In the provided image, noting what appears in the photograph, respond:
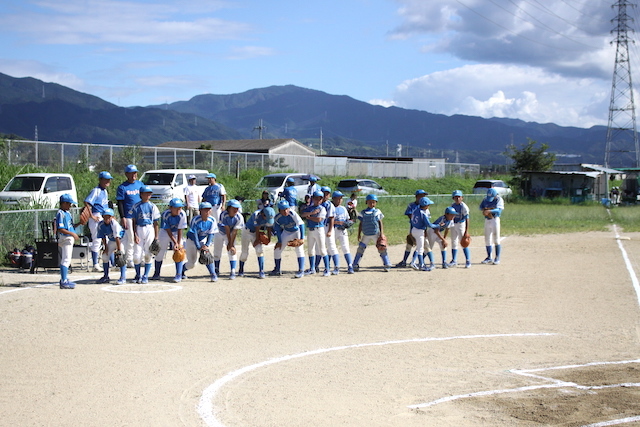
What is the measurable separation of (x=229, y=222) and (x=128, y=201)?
2.04 m

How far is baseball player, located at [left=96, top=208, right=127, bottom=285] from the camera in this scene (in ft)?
41.3

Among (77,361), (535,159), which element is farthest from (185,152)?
(535,159)

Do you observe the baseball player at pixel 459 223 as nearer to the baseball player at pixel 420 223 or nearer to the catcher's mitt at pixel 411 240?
the baseball player at pixel 420 223

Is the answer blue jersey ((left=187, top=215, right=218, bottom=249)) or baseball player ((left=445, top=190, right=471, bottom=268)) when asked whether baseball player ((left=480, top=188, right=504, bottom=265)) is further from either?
blue jersey ((left=187, top=215, right=218, bottom=249))

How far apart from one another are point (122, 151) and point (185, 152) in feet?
14.2

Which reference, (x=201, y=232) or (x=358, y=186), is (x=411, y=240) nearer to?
(x=201, y=232)

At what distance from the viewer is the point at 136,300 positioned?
11.3m

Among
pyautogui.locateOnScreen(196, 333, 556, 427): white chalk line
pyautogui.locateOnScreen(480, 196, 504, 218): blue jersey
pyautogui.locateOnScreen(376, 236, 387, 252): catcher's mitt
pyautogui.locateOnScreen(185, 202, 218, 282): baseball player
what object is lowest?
pyautogui.locateOnScreen(196, 333, 556, 427): white chalk line

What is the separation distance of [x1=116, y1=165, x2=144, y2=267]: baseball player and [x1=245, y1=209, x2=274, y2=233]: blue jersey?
2.34 m

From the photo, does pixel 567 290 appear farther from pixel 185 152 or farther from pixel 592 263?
pixel 185 152

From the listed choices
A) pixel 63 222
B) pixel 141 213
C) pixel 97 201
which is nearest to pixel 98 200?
pixel 97 201

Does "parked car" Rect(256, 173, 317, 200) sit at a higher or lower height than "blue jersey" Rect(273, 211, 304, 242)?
higher

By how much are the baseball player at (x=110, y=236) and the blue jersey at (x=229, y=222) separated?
6.63 ft

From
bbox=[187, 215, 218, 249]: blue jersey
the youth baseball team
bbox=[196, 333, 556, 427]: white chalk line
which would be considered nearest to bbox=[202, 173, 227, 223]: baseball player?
the youth baseball team
